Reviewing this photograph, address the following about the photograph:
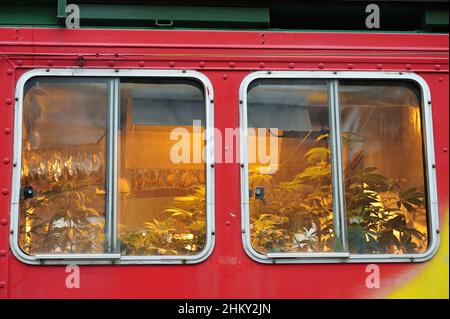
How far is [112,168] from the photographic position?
2.75m

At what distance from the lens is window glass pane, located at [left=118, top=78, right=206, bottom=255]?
273cm

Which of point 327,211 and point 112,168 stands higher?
point 112,168

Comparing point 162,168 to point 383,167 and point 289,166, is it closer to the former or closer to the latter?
point 289,166

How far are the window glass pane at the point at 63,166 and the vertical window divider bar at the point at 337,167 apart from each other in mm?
1076

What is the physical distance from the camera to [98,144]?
279 cm

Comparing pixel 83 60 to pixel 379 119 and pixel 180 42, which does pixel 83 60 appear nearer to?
pixel 180 42

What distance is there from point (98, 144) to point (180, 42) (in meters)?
0.62

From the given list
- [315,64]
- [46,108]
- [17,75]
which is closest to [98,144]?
[46,108]

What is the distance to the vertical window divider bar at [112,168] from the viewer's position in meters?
2.71

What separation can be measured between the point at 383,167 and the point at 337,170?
236mm

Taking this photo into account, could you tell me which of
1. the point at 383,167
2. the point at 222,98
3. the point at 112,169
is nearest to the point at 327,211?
the point at 383,167

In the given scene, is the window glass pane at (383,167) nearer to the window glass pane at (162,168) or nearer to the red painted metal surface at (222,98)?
the red painted metal surface at (222,98)

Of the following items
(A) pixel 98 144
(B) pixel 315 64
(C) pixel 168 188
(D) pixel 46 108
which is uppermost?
(B) pixel 315 64

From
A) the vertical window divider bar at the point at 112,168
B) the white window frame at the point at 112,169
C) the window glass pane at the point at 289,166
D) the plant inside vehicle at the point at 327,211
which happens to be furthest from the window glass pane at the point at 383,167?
the vertical window divider bar at the point at 112,168
